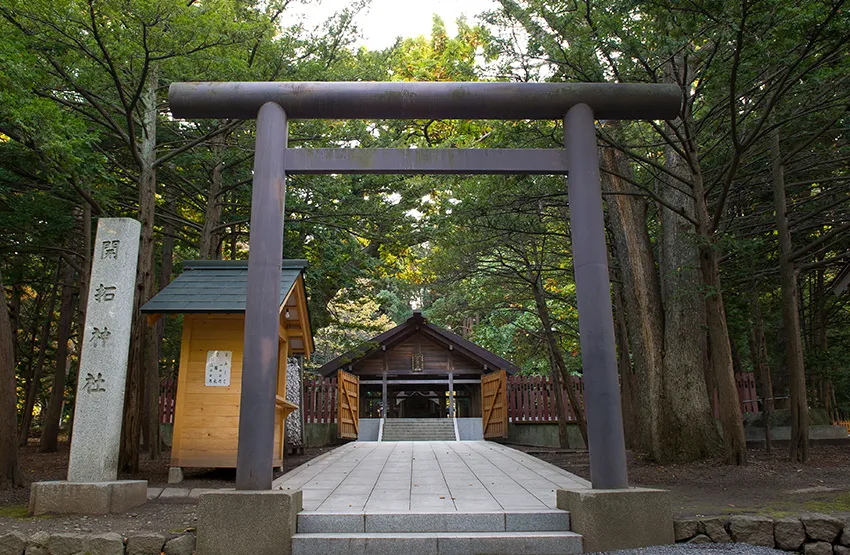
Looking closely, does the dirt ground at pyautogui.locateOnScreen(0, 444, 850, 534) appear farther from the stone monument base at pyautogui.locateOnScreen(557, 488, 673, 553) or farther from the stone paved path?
the stone paved path

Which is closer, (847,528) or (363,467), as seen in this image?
(847,528)

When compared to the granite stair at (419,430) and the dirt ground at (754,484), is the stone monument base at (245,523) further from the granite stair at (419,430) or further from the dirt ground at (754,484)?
the granite stair at (419,430)

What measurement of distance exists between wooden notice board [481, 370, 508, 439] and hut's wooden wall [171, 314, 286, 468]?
10752 millimetres

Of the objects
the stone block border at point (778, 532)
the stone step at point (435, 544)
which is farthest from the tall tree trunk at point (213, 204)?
the stone block border at point (778, 532)

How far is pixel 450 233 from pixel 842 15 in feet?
23.3

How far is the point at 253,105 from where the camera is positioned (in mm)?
4922

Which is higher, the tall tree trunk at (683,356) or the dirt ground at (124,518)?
the tall tree trunk at (683,356)

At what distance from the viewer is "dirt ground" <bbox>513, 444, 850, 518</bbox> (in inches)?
197

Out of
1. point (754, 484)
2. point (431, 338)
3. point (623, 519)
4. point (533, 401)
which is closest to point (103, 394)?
point (623, 519)

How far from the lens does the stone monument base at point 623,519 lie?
4082 millimetres

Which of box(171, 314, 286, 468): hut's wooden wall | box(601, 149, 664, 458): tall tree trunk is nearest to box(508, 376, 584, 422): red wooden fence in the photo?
box(601, 149, 664, 458): tall tree trunk

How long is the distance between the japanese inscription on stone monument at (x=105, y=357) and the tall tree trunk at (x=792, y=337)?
877cm

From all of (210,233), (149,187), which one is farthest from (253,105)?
(210,233)

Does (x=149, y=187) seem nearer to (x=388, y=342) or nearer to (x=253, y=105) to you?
(x=253, y=105)
